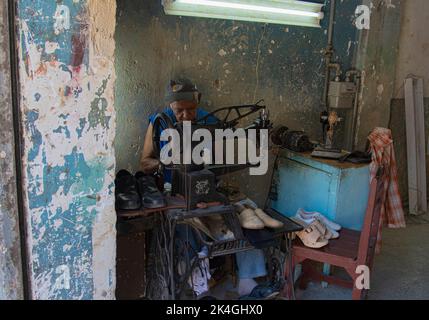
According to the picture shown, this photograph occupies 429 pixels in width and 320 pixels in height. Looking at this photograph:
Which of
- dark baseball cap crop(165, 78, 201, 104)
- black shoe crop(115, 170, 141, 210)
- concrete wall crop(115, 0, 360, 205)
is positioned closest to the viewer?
black shoe crop(115, 170, 141, 210)

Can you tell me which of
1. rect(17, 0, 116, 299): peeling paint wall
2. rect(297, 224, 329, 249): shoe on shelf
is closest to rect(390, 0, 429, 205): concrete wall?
rect(297, 224, 329, 249): shoe on shelf

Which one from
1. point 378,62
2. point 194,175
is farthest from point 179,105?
point 378,62

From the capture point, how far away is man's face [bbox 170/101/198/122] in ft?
8.56

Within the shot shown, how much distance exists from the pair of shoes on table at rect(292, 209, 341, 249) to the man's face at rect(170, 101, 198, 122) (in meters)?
0.96

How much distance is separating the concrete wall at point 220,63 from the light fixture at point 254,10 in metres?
0.06

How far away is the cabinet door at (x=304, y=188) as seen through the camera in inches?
112

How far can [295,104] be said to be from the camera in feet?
11.8

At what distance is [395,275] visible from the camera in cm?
308

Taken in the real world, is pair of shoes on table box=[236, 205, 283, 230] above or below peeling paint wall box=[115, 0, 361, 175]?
below

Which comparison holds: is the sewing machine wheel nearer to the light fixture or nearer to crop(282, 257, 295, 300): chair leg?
crop(282, 257, 295, 300): chair leg

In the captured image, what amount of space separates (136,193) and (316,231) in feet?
3.62

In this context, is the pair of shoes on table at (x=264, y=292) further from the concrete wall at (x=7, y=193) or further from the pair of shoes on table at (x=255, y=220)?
the concrete wall at (x=7, y=193)

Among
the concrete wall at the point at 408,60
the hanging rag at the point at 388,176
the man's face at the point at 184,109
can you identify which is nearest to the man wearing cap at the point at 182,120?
the man's face at the point at 184,109

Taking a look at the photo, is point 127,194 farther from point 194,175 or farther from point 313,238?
point 313,238
